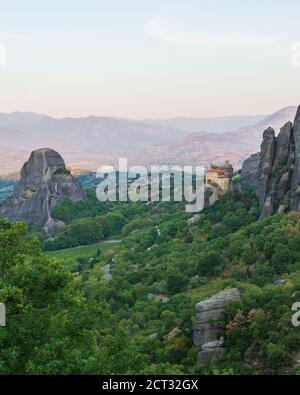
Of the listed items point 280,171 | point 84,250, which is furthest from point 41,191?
point 280,171

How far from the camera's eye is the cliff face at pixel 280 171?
5509cm

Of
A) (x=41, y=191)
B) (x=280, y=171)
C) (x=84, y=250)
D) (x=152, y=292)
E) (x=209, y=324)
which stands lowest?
(x=84, y=250)

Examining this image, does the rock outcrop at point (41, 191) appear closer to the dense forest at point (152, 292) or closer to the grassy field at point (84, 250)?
the dense forest at point (152, 292)

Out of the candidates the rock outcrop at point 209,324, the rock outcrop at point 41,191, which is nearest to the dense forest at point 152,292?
the rock outcrop at point 209,324

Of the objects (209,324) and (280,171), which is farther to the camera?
(280,171)

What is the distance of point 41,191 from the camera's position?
111812 mm

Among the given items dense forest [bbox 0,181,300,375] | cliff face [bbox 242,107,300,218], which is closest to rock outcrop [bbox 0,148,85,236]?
dense forest [bbox 0,181,300,375]

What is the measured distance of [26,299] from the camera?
1861 centimetres

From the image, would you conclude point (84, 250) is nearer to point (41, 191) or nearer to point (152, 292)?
point (41, 191)

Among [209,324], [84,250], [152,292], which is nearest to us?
[209,324]

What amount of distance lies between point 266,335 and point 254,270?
17.3 metres

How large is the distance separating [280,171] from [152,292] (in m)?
15.8
